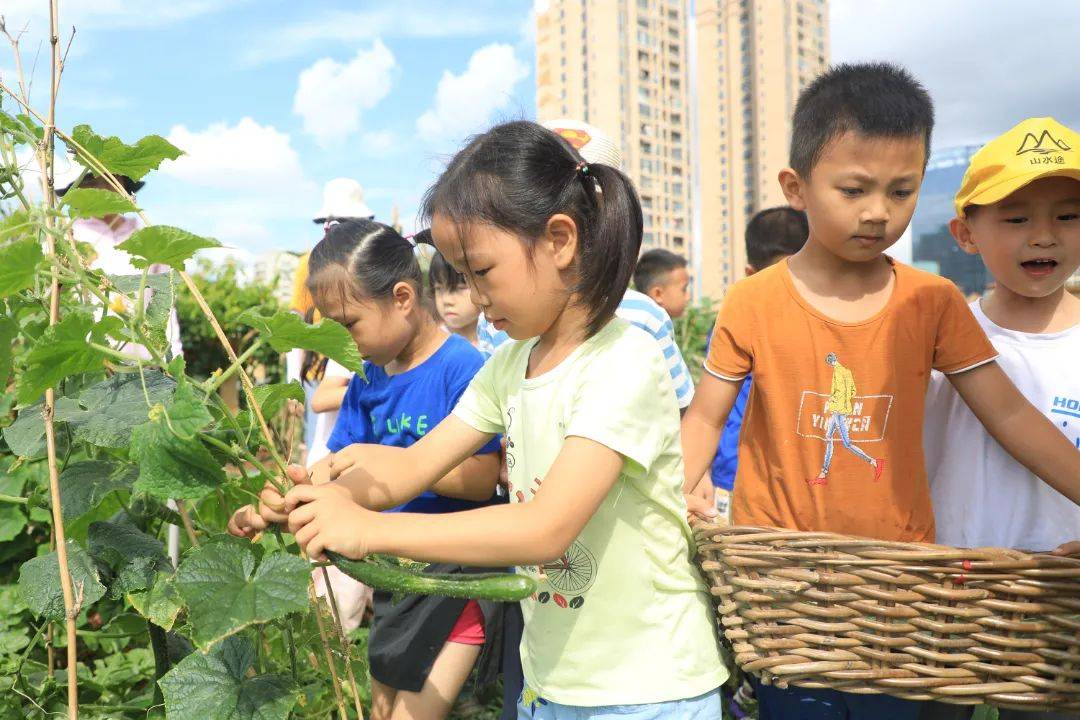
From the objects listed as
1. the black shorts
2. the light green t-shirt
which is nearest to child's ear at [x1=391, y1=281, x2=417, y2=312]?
the black shorts

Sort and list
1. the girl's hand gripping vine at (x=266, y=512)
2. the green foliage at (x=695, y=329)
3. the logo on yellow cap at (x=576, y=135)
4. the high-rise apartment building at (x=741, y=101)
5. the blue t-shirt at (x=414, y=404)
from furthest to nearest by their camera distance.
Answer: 1. the high-rise apartment building at (x=741, y=101)
2. the green foliage at (x=695, y=329)
3. the logo on yellow cap at (x=576, y=135)
4. the blue t-shirt at (x=414, y=404)
5. the girl's hand gripping vine at (x=266, y=512)

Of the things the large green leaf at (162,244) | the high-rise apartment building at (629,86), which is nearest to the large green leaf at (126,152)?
the large green leaf at (162,244)

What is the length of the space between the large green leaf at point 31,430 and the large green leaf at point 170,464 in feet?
1.16

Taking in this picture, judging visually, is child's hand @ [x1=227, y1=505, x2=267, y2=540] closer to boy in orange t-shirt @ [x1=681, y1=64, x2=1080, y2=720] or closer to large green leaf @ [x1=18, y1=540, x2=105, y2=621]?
large green leaf @ [x1=18, y1=540, x2=105, y2=621]

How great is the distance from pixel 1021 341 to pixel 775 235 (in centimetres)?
159

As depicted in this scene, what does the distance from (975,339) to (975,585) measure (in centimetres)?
55

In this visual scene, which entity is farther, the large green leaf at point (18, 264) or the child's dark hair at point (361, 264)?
the child's dark hair at point (361, 264)

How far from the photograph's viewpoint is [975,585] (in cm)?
139

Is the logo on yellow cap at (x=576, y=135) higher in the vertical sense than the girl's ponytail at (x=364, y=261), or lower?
higher

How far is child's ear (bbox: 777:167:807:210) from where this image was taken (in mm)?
1874

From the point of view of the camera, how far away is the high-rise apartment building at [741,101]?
5650cm

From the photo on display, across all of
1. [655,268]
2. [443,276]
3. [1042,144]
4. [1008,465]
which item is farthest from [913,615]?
[655,268]

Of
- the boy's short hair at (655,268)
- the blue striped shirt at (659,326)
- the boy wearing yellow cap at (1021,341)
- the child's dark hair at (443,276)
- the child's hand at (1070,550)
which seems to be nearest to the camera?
the child's hand at (1070,550)

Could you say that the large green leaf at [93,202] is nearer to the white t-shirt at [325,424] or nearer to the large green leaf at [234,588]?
the large green leaf at [234,588]
